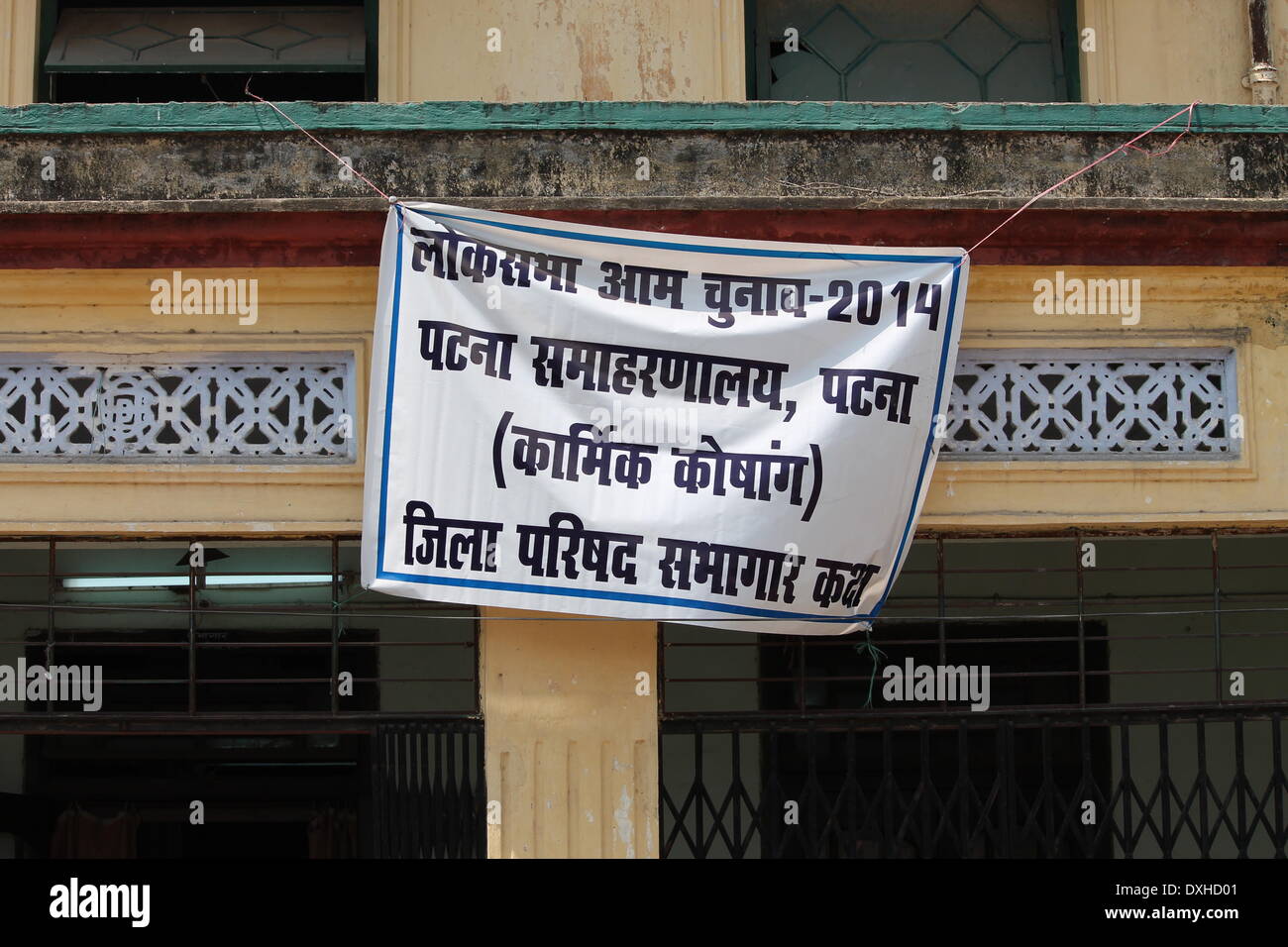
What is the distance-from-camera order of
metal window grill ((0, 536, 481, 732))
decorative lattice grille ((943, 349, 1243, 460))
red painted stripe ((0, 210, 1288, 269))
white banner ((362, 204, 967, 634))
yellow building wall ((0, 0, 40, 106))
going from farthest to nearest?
metal window grill ((0, 536, 481, 732))
yellow building wall ((0, 0, 40, 106))
decorative lattice grille ((943, 349, 1243, 460))
red painted stripe ((0, 210, 1288, 269))
white banner ((362, 204, 967, 634))

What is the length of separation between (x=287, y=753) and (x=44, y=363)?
3.63 m

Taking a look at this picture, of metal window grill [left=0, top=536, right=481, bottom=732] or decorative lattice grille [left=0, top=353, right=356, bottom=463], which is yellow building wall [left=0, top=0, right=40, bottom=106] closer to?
decorative lattice grille [left=0, top=353, right=356, bottom=463]

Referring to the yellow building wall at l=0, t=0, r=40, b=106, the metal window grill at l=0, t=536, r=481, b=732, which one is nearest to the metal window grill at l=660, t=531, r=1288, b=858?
the metal window grill at l=0, t=536, r=481, b=732

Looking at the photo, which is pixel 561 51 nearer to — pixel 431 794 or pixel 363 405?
pixel 363 405

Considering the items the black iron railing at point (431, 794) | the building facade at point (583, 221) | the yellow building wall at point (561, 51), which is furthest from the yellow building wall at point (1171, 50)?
the black iron railing at point (431, 794)

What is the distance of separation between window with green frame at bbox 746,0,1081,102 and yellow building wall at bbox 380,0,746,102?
1.04 feet

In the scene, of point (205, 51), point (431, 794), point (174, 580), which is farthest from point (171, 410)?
point (174, 580)

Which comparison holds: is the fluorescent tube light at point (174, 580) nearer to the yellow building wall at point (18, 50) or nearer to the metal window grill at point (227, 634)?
the metal window grill at point (227, 634)

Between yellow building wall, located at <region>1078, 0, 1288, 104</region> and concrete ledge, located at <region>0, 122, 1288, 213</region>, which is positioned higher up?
yellow building wall, located at <region>1078, 0, 1288, 104</region>

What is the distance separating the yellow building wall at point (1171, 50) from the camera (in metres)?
5.86

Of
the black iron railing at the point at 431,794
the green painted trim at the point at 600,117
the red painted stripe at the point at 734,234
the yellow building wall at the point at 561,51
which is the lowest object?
the black iron railing at the point at 431,794

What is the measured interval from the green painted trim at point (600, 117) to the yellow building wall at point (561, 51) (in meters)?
0.40

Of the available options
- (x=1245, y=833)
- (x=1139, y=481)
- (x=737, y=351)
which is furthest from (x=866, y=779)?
(x=737, y=351)

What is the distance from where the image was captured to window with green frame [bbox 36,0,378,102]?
5766 mm
